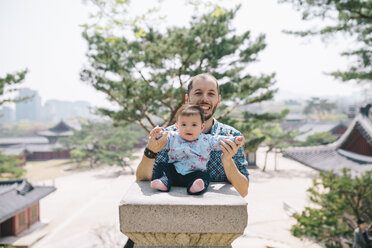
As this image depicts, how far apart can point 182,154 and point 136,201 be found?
0.57 metres

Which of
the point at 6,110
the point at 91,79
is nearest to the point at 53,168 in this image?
the point at 91,79

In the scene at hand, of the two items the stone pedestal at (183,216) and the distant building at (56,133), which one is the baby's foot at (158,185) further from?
the distant building at (56,133)

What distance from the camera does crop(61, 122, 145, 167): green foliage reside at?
938 inches

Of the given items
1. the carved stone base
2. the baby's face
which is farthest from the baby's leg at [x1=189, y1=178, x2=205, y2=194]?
the baby's face

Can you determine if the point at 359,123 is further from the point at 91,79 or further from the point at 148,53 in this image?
the point at 91,79

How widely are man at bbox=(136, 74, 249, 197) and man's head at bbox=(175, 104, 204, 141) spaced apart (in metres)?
0.15

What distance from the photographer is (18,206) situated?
11.4 m

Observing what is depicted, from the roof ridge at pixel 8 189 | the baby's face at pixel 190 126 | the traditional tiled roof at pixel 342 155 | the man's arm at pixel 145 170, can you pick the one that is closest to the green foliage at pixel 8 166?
the roof ridge at pixel 8 189

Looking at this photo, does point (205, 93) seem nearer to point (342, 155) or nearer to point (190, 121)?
point (190, 121)

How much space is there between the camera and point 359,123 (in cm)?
838

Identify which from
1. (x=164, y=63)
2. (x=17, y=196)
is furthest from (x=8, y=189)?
(x=164, y=63)

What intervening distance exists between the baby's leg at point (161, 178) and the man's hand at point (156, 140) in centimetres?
14

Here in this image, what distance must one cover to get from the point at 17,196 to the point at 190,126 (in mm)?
14052

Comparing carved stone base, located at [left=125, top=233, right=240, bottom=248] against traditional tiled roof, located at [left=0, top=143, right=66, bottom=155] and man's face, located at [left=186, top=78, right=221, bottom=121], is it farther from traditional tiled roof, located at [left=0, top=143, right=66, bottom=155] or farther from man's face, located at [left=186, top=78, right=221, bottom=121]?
traditional tiled roof, located at [left=0, top=143, right=66, bottom=155]
